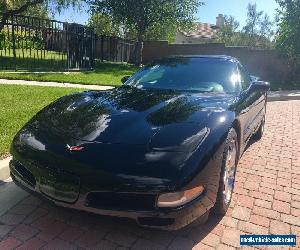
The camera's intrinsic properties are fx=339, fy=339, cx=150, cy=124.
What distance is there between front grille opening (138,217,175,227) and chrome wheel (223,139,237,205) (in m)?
0.81

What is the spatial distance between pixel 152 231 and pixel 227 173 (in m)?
0.91

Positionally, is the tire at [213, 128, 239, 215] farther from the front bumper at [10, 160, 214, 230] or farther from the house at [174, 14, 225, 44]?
the house at [174, 14, 225, 44]

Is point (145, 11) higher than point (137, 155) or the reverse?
higher

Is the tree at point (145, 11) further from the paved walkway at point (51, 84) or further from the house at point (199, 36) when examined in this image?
the house at point (199, 36)

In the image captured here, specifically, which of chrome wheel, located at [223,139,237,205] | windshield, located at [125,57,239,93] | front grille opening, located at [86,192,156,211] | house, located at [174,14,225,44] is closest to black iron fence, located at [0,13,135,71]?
windshield, located at [125,57,239,93]

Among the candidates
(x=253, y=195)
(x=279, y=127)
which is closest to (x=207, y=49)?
(x=279, y=127)

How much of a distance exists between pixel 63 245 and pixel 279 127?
590 centimetres

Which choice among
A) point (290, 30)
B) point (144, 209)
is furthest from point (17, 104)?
point (290, 30)

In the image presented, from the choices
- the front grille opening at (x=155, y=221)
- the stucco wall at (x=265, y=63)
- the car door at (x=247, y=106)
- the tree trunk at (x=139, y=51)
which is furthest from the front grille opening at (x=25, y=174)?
the tree trunk at (x=139, y=51)

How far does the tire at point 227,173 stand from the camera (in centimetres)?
290

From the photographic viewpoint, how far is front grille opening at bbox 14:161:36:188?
271cm

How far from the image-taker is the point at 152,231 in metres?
2.81

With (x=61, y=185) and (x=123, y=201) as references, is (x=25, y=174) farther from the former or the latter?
(x=123, y=201)

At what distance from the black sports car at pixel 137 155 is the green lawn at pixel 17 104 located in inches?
54.2
